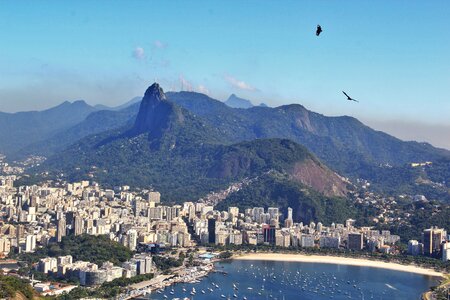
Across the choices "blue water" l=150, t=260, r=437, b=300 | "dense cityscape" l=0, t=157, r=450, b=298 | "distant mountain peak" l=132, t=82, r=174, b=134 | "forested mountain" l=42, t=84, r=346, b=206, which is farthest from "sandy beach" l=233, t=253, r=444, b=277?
"distant mountain peak" l=132, t=82, r=174, b=134

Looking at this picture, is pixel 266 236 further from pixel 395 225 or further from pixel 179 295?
pixel 179 295

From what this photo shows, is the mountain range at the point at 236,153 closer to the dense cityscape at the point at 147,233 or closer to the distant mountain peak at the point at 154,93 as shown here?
the distant mountain peak at the point at 154,93

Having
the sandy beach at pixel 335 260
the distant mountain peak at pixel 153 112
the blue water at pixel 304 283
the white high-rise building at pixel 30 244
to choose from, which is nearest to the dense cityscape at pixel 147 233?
the white high-rise building at pixel 30 244

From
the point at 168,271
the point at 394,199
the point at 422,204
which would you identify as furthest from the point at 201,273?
the point at 394,199

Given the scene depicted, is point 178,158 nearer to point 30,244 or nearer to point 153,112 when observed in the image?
point 153,112

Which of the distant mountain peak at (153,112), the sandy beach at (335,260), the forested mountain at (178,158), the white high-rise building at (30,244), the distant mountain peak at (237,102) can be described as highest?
the distant mountain peak at (237,102)
